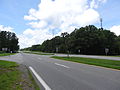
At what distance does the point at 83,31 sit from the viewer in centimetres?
7150

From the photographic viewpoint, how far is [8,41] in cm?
11894

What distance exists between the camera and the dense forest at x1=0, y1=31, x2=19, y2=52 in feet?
375

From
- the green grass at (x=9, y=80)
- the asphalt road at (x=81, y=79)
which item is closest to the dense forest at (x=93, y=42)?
the asphalt road at (x=81, y=79)

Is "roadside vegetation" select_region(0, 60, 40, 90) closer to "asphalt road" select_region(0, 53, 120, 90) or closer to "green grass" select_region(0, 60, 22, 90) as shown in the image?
"green grass" select_region(0, 60, 22, 90)

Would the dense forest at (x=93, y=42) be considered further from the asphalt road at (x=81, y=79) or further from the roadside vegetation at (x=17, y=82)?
the roadside vegetation at (x=17, y=82)

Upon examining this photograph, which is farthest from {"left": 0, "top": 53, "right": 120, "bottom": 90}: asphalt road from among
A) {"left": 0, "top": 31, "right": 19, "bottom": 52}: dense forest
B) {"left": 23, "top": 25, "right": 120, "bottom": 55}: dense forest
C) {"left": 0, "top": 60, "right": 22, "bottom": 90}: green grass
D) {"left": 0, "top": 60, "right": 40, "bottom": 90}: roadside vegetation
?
{"left": 0, "top": 31, "right": 19, "bottom": 52}: dense forest

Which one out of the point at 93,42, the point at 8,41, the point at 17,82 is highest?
the point at 8,41

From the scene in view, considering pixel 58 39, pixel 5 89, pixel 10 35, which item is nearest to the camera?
pixel 5 89

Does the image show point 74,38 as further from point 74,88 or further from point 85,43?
point 74,88

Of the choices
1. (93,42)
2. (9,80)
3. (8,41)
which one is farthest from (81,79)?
Answer: (8,41)

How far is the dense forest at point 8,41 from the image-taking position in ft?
375

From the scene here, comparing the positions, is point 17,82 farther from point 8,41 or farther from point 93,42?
point 8,41

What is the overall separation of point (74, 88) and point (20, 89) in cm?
214

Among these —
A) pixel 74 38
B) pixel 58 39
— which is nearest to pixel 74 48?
pixel 74 38
